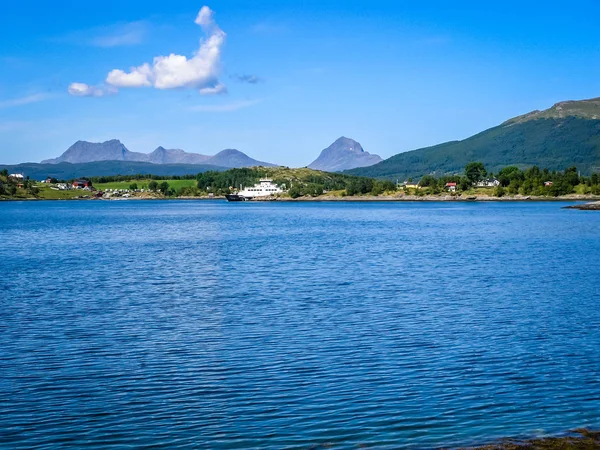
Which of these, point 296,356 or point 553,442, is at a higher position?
point 553,442

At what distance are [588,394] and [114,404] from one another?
11.5 metres

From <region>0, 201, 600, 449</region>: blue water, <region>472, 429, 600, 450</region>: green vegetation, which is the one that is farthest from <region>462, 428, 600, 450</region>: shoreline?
<region>0, 201, 600, 449</region>: blue water

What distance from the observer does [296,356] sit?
20219 millimetres

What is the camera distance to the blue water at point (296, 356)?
1436 cm

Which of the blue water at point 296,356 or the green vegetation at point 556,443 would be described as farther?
the blue water at point 296,356

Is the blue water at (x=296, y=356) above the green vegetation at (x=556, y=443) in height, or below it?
below

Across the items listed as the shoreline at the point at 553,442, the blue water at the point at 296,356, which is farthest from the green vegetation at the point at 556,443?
the blue water at the point at 296,356

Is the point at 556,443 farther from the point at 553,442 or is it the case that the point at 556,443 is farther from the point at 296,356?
the point at 296,356

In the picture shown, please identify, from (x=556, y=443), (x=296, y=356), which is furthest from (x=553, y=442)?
(x=296, y=356)

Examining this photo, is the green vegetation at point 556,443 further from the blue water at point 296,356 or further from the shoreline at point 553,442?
the blue water at point 296,356

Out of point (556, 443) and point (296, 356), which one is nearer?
point (556, 443)

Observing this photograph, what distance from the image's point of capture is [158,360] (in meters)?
20.0

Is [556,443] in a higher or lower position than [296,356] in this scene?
higher

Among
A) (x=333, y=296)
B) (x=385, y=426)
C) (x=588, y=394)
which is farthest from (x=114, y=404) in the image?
(x=333, y=296)
